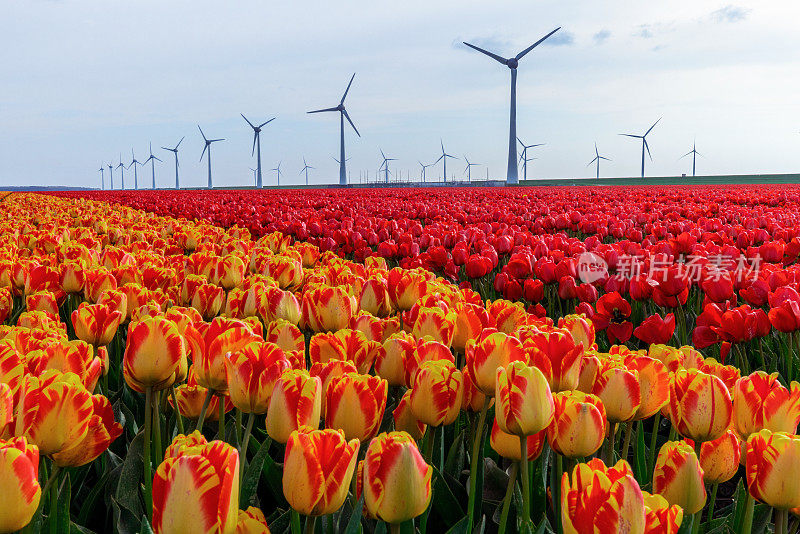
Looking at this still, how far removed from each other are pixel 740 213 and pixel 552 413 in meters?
9.33

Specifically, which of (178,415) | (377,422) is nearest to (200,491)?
(377,422)

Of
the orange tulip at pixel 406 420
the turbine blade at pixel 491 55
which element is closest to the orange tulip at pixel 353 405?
the orange tulip at pixel 406 420

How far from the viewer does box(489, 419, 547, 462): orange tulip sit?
1.44 meters

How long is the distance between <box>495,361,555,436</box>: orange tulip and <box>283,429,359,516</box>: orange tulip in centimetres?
31

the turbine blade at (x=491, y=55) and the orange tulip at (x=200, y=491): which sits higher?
the turbine blade at (x=491, y=55)

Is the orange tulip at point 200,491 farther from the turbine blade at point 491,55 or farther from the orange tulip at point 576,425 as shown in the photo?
the turbine blade at point 491,55

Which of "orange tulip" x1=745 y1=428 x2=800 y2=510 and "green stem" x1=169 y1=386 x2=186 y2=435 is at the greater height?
"orange tulip" x1=745 y1=428 x2=800 y2=510

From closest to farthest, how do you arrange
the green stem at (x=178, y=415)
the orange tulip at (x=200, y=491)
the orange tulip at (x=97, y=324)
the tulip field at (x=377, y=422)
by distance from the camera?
1. the orange tulip at (x=200, y=491)
2. the tulip field at (x=377, y=422)
3. the green stem at (x=178, y=415)
4. the orange tulip at (x=97, y=324)

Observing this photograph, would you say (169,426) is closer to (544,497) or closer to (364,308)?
(364,308)

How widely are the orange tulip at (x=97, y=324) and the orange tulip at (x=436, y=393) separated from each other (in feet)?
3.54

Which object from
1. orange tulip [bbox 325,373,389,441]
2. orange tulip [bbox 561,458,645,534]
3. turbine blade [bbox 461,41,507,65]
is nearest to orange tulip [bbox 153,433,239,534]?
orange tulip [bbox 325,373,389,441]

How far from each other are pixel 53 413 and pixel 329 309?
3.61 feet

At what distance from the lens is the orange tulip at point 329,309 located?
2203 mm

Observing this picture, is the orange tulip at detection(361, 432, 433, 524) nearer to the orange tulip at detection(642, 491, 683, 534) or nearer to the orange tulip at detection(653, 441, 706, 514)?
the orange tulip at detection(642, 491, 683, 534)
